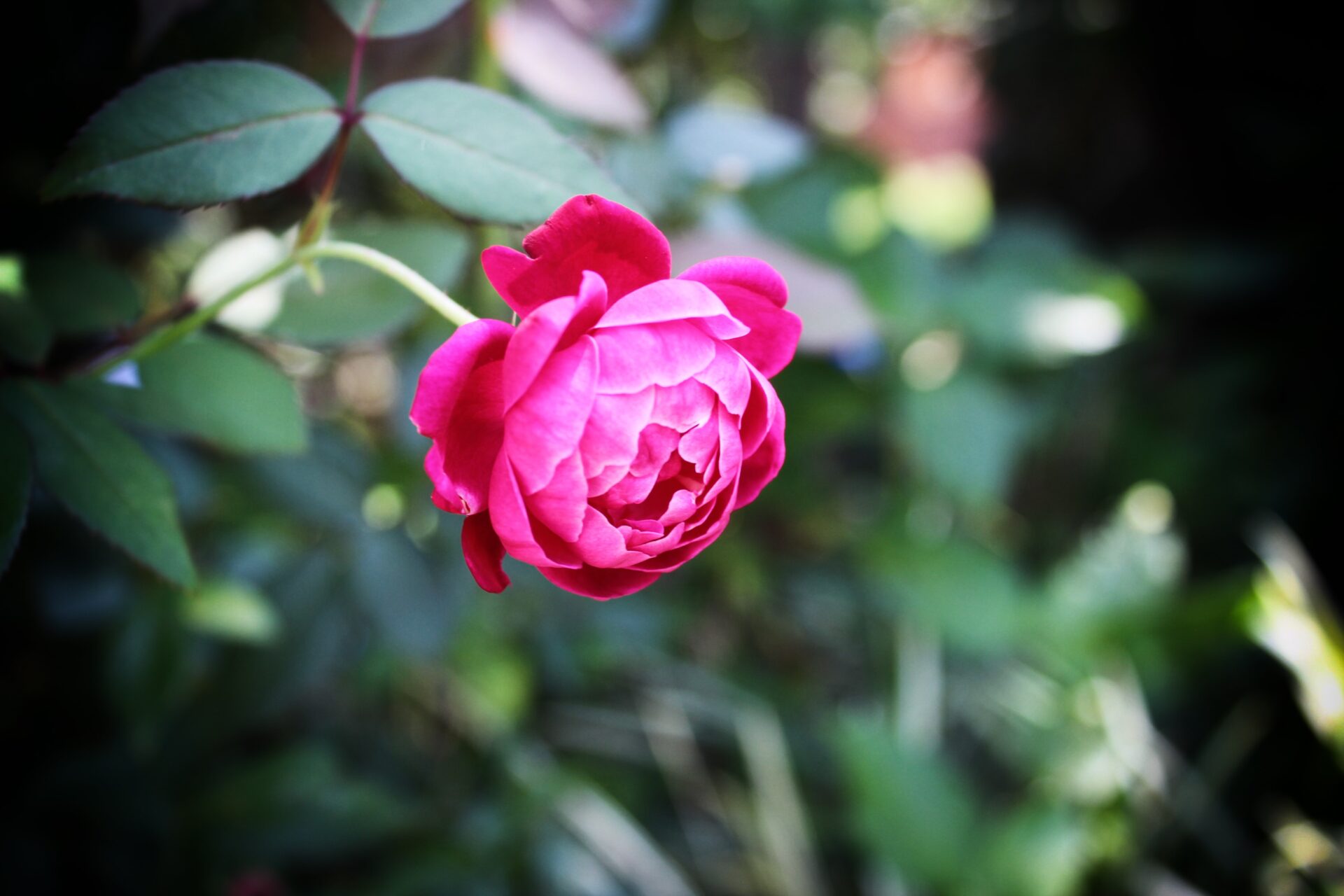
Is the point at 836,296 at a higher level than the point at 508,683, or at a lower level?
higher

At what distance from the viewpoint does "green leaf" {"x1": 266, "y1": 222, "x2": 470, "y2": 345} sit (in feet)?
1.49

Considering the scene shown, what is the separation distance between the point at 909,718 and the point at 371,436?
0.79 metres

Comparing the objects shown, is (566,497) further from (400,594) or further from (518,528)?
(400,594)

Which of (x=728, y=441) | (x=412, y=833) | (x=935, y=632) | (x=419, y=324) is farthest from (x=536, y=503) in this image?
(x=935, y=632)

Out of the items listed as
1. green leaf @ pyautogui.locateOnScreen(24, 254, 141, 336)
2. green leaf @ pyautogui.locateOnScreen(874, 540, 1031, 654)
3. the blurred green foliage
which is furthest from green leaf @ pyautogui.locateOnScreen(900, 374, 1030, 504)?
green leaf @ pyautogui.locateOnScreen(24, 254, 141, 336)

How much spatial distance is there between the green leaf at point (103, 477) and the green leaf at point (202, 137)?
4.0 inches

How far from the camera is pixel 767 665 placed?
133 centimetres

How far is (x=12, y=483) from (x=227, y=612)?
34cm

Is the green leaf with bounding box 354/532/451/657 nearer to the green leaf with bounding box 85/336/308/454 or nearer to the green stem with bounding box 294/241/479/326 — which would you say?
the green leaf with bounding box 85/336/308/454

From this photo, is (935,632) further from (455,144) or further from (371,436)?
(455,144)

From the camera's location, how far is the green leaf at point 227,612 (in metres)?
0.62

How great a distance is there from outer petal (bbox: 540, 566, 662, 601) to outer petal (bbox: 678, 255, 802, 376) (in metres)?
0.10

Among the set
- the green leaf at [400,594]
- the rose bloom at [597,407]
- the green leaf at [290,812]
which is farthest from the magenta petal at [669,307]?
the green leaf at [290,812]

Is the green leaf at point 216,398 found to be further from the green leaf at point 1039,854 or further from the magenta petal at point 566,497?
the green leaf at point 1039,854
